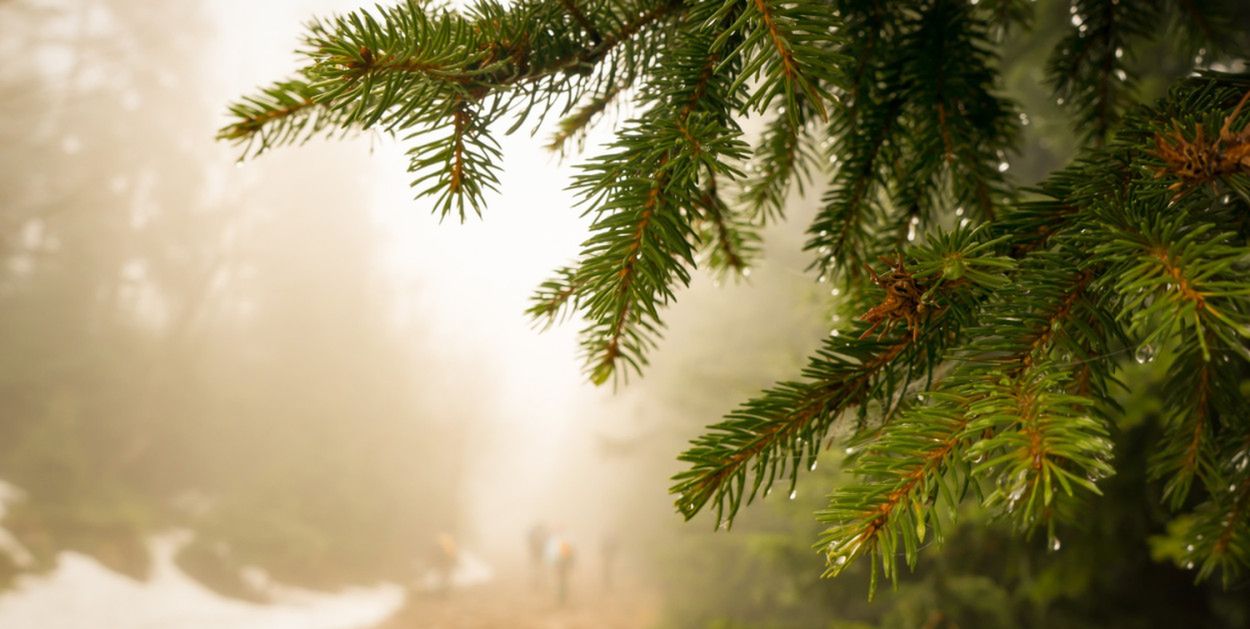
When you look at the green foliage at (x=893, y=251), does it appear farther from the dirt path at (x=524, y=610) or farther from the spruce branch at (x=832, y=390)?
the dirt path at (x=524, y=610)

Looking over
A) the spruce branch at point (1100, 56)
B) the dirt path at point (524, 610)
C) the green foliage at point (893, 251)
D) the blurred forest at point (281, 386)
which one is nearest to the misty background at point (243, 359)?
the blurred forest at point (281, 386)

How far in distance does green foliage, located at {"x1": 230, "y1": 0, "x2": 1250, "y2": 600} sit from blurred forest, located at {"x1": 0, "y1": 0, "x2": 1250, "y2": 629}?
2.00m

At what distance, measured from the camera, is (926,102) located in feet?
2.32

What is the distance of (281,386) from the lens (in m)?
11.8

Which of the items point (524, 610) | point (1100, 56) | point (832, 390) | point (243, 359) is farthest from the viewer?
point (243, 359)

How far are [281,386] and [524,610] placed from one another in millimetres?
6980

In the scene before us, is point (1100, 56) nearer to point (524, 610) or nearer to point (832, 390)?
point (832, 390)

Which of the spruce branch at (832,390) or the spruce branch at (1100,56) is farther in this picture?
the spruce branch at (1100,56)

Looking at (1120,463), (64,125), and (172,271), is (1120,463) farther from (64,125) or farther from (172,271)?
(172,271)

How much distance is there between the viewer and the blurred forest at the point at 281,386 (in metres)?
3.19

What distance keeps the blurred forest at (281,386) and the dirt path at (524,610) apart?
0.59m

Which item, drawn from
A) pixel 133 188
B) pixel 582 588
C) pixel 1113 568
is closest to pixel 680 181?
pixel 1113 568

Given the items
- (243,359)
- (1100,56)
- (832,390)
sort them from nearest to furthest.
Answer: (832,390) → (1100,56) → (243,359)

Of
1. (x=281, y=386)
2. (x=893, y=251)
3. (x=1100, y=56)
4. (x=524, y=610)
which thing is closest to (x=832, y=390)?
(x=893, y=251)
